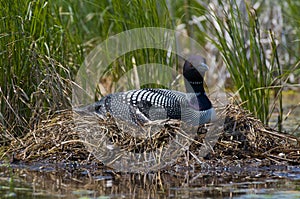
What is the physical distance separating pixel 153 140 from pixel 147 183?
2.11ft

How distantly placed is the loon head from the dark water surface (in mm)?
891

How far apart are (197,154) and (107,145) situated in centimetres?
68

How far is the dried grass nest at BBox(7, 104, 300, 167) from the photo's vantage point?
488cm

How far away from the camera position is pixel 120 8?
617 centimetres

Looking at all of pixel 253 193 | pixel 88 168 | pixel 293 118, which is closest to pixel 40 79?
pixel 88 168

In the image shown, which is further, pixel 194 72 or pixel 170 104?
pixel 194 72

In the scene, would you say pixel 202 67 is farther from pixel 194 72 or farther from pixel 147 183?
pixel 147 183

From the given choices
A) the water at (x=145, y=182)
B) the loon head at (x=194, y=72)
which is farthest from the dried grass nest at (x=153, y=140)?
the loon head at (x=194, y=72)

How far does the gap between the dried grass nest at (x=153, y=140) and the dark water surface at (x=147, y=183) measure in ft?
0.44

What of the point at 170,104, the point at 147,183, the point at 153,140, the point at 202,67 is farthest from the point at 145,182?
the point at 202,67

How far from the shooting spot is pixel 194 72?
535cm

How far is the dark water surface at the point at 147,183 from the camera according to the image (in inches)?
151

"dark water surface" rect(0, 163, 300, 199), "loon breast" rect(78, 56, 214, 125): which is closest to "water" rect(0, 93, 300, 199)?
"dark water surface" rect(0, 163, 300, 199)

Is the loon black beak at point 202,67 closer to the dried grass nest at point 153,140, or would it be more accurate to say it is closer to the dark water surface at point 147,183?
the dried grass nest at point 153,140
